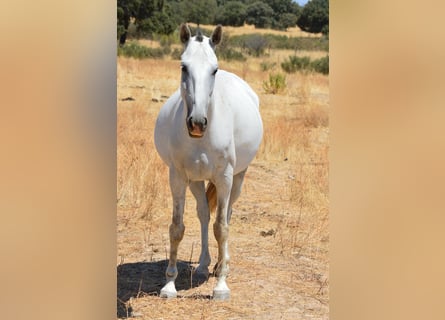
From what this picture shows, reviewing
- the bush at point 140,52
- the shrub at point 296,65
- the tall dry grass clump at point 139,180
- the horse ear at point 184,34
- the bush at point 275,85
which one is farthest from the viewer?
the shrub at point 296,65

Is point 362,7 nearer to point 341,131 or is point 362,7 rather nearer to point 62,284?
point 341,131

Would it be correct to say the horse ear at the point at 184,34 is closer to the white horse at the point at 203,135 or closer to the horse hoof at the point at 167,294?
the white horse at the point at 203,135

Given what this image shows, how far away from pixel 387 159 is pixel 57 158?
0.65 metres

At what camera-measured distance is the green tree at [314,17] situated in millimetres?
32250

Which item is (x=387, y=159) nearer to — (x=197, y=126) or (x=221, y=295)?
(x=197, y=126)

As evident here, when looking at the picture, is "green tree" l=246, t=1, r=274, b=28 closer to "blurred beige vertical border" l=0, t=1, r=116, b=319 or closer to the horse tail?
the horse tail

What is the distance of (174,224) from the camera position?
13.3ft

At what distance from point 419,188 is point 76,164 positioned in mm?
666

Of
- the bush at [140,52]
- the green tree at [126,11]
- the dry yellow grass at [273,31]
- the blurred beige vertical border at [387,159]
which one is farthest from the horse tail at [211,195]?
the dry yellow grass at [273,31]

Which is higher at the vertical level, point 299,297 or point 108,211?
point 108,211

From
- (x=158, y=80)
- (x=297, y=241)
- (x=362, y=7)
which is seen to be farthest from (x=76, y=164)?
(x=158, y=80)

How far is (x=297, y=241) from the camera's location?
5.52 m

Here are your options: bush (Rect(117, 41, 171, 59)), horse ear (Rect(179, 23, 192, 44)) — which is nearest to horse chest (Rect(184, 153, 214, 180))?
horse ear (Rect(179, 23, 192, 44))

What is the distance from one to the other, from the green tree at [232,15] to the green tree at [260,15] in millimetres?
529
